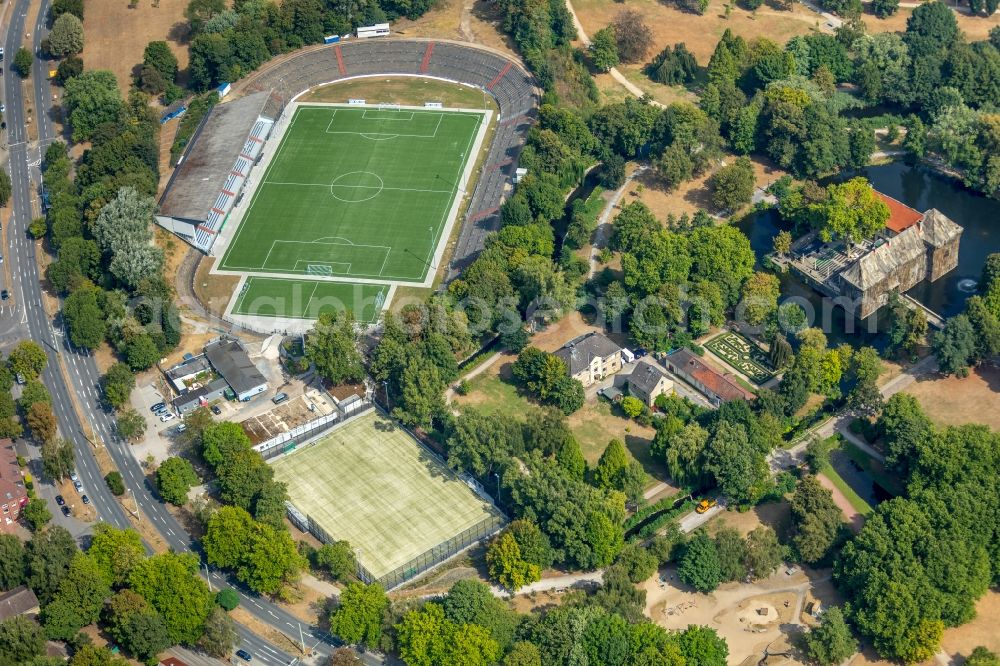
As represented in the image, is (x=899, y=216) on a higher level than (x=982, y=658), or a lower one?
higher

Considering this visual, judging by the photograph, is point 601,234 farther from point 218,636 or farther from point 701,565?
point 218,636

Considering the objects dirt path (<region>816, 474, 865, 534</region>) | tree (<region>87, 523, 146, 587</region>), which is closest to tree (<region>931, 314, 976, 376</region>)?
dirt path (<region>816, 474, 865, 534</region>)

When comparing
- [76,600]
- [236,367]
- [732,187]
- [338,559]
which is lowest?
[338,559]

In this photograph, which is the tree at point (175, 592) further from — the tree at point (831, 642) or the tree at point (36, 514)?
the tree at point (831, 642)

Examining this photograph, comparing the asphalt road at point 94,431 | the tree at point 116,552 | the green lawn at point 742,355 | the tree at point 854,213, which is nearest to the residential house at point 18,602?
the tree at point 116,552

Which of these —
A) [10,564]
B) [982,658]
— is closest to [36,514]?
[10,564]
